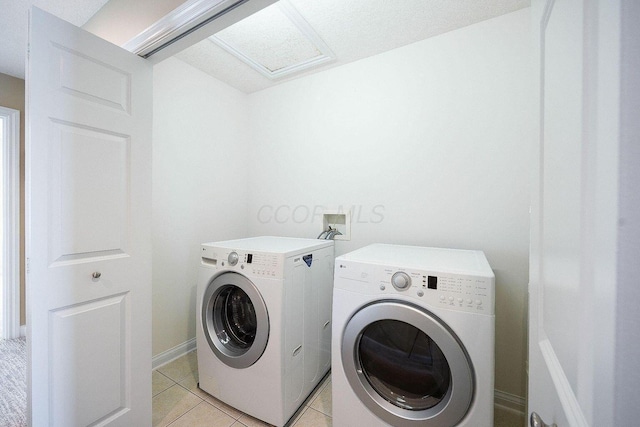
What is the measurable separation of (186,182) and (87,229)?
101 centimetres

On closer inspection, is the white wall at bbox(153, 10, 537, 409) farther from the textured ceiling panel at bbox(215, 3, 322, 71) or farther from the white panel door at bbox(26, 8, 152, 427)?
the white panel door at bbox(26, 8, 152, 427)

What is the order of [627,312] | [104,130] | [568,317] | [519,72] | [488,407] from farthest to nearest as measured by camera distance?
[519,72] → [104,130] → [488,407] → [568,317] → [627,312]

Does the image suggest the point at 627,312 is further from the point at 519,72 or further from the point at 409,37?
the point at 409,37

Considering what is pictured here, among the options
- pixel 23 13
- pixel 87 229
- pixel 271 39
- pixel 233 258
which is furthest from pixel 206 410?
pixel 23 13

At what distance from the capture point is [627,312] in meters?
0.25

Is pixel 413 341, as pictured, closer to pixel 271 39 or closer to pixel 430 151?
pixel 430 151

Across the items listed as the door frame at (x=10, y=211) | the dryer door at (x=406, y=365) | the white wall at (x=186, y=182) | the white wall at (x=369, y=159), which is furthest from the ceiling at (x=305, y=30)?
the dryer door at (x=406, y=365)

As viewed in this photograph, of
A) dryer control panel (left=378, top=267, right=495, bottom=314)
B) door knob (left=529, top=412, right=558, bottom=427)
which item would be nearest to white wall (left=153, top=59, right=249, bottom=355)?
dryer control panel (left=378, top=267, right=495, bottom=314)

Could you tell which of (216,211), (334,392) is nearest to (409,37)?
(216,211)

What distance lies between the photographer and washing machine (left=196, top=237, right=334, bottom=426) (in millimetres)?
1307

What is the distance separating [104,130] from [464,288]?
1.66 metres

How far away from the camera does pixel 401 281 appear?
3.40 feet

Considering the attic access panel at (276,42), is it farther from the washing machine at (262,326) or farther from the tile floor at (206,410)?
the tile floor at (206,410)

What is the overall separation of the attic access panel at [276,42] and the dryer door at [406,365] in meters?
1.69
